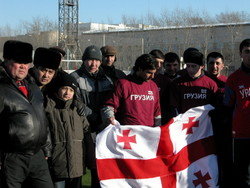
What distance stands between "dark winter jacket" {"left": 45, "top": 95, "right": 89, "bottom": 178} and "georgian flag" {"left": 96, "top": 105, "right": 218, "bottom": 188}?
1.03 feet

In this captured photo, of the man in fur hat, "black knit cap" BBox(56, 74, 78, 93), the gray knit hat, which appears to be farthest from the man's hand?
the gray knit hat

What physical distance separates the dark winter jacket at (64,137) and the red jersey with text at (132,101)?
0.68 metres

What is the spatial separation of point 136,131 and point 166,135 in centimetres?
39

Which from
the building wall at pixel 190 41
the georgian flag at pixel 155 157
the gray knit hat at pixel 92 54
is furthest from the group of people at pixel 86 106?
the building wall at pixel 190 41

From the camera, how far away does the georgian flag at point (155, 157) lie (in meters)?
5.64

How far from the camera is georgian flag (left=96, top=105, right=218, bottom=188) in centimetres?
564

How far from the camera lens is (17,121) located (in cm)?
448

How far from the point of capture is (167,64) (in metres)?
7.51

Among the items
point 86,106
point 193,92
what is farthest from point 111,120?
point 193,92

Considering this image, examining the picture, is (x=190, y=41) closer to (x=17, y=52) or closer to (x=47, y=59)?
(x=47, y=59)

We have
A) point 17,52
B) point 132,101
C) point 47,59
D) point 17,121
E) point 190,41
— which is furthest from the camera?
point 190,41

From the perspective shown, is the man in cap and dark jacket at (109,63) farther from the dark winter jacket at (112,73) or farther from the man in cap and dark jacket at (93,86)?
the man in cap and dark jacket at (93,86)

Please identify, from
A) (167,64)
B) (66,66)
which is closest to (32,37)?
(66,66)

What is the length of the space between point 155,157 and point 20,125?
1971 mm
